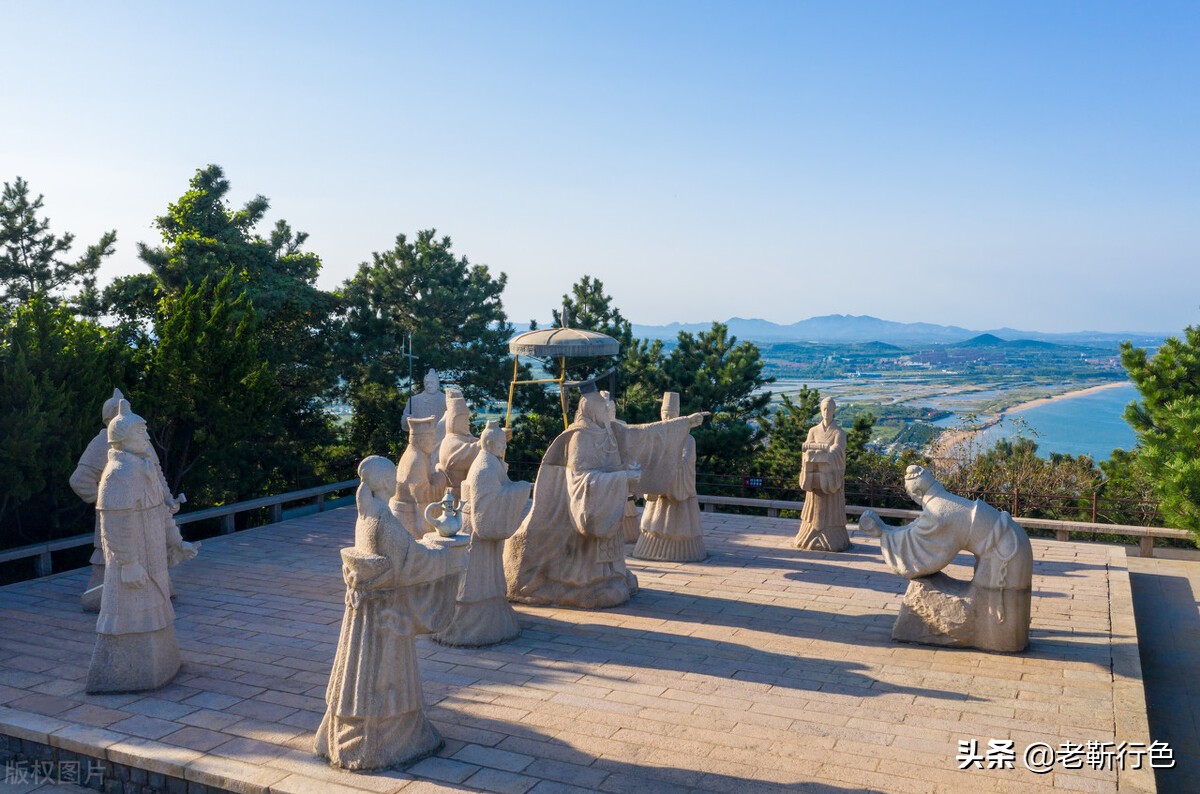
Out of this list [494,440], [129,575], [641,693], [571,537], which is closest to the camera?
[129,575]

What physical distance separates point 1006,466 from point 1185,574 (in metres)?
4.26

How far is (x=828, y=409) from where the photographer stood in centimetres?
1236

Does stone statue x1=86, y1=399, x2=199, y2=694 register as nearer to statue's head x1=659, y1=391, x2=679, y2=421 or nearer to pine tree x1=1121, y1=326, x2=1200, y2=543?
statue's head x1=659, y1=391, x2=679, y2=421

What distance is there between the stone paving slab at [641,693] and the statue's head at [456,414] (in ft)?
7.49

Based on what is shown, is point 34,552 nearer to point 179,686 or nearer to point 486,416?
point 179,686

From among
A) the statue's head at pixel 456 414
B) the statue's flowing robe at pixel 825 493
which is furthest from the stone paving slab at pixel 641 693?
the statue's head at pixel 456 414

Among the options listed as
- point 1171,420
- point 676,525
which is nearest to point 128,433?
point 676,525

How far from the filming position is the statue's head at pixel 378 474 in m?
5.51

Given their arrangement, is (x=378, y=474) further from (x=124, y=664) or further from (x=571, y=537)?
(x=571, y=537)

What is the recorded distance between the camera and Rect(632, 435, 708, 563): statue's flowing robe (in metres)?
11.9

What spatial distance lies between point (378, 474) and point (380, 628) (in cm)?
95

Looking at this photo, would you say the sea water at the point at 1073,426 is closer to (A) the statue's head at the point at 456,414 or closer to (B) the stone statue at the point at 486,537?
(A) the statue's head at the point at 456,414

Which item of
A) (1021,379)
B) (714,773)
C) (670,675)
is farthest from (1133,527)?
(1021,379)

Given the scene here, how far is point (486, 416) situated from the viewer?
62.5 ft
